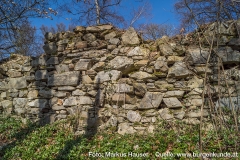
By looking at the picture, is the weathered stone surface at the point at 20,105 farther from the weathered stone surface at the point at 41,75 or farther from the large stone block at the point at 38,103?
the weathered stone surface at the point at 41,75

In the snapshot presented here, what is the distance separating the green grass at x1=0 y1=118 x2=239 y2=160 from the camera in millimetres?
3094

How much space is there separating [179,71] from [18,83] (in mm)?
4066

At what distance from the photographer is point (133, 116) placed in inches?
149

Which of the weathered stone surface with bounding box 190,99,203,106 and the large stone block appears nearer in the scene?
the weathered stone surface with bounding box 190,99,203,106

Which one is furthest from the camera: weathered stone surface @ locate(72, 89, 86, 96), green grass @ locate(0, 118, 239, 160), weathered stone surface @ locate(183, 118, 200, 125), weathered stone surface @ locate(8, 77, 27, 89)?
weathered stone surface @ locate(8, 77, 27, 89)

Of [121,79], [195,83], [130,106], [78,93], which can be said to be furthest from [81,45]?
[195,83]

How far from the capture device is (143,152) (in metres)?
3.06

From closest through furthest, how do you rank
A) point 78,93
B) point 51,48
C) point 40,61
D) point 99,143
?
point 99,143 → point 78,93 → point 51,48 → point 40,61

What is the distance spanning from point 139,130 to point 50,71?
2.67m

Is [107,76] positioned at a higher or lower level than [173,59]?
lower

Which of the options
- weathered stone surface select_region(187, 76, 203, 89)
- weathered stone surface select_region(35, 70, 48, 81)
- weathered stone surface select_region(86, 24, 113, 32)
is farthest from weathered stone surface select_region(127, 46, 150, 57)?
weathered stone surface select_region(35, 70, 48, 81)

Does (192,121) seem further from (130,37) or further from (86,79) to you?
(86,79)

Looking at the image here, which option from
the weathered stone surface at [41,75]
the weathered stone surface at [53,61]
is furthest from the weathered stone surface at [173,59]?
the weathered stone surface at [41,75]

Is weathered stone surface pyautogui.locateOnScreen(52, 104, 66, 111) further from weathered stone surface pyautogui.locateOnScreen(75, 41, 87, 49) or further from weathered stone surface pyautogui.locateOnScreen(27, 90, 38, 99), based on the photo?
weathered stone surface pyautogui.locateOnScreen(75, 41, 87, 49)
